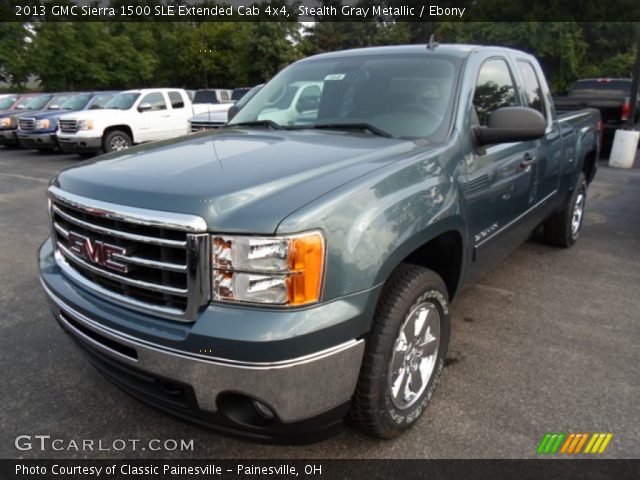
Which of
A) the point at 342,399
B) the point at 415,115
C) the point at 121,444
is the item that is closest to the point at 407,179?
the point at 415,115

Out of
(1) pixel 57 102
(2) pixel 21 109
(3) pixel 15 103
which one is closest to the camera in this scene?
(1) pixel 57 102

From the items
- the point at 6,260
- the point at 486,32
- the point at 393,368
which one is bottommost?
the point at 6,260

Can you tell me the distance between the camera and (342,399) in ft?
6.42

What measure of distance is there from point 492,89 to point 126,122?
1139 centimetres

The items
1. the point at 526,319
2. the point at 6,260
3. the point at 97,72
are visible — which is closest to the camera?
the point at 526,319

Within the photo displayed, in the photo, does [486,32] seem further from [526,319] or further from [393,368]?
[393,368]

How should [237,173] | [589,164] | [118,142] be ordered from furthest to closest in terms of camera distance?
[118,142]
[589,164]
[237,173]

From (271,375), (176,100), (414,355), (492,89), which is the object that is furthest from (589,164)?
(176,100)

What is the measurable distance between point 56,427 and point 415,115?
2508mm

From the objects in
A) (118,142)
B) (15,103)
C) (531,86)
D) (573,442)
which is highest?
(531,86)

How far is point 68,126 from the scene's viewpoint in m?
12.4

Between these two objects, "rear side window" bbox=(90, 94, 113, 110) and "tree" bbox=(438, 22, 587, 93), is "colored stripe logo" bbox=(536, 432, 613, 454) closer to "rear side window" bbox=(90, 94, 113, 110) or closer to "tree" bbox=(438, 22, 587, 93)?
"rear side window" bbox=(90, 94, 113, 110)

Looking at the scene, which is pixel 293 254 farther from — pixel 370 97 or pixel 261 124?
pixel 261 124

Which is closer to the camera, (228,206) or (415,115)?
(228,206)
